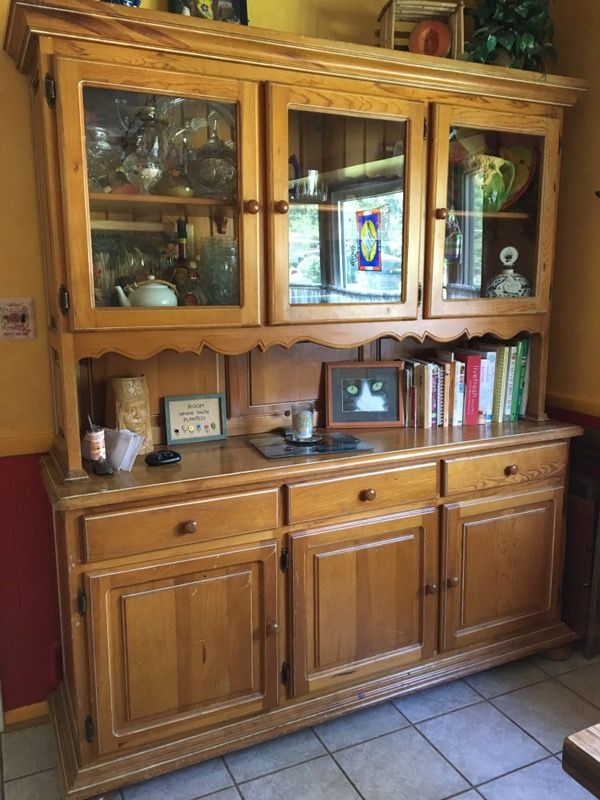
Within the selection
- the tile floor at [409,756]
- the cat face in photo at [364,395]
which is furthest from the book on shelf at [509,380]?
the tile floor at [409,756]

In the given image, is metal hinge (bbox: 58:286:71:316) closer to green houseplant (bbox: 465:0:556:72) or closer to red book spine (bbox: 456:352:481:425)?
red book spine (bbox: 456:352:481:425)

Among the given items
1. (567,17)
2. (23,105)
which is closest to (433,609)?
(23,105)

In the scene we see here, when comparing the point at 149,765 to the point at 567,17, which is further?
the point at 567,17

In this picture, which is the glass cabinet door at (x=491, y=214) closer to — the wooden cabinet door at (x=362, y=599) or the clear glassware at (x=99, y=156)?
the wooden cabinet door at (x=362, y=599)

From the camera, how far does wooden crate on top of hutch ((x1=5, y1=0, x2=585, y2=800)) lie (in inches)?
66.4

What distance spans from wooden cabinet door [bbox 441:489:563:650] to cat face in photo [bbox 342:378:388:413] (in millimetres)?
442

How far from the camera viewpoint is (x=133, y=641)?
1.76 m

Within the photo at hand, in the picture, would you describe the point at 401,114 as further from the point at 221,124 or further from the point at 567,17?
the point at 567,17

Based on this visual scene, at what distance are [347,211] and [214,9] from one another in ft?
2.29

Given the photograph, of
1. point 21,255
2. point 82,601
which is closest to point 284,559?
point 82,601

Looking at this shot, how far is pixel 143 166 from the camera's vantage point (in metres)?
1.77

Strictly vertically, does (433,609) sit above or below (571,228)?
below

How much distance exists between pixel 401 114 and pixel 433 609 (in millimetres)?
1554

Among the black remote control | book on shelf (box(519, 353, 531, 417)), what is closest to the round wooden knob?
the black remote control
